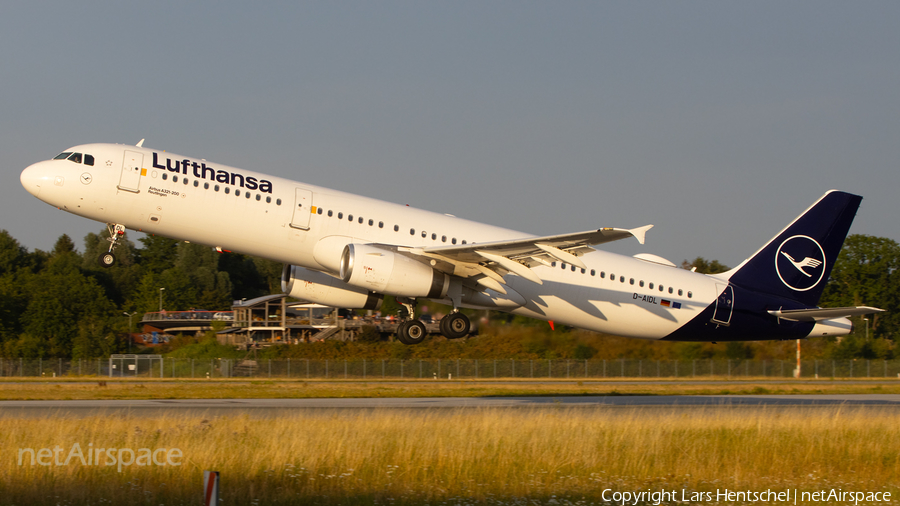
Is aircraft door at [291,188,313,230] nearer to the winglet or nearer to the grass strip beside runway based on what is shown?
the winglet

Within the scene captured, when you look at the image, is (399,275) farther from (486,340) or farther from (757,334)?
(486,340)

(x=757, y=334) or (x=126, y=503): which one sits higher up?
(x=757, y=334)

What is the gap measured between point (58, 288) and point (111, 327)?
302 inches

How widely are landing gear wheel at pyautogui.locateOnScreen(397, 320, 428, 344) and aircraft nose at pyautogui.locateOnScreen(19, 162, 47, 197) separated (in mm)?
11896

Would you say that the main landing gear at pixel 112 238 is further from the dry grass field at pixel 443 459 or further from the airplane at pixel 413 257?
the dry grass field at pixel 443 459

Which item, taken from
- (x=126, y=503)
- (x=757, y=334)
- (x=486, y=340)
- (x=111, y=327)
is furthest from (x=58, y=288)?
(x=126, y=503)

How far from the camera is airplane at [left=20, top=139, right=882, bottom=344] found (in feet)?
80.1

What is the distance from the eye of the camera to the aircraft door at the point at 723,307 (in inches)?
1205

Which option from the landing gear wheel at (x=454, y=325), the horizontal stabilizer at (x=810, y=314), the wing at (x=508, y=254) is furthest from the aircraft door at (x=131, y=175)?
the horizontal stabilizer at (x=810, y=314)

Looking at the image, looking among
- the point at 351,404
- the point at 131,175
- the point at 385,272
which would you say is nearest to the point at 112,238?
the point at 131,175

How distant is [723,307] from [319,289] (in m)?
15.0

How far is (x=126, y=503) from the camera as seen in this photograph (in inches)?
506

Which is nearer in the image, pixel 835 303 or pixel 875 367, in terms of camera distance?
pixel 875 367

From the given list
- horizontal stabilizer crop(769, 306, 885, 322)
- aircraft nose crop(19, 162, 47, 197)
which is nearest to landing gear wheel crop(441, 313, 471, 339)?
horizontal stabilizer crop(769, 306, 885, 322)
